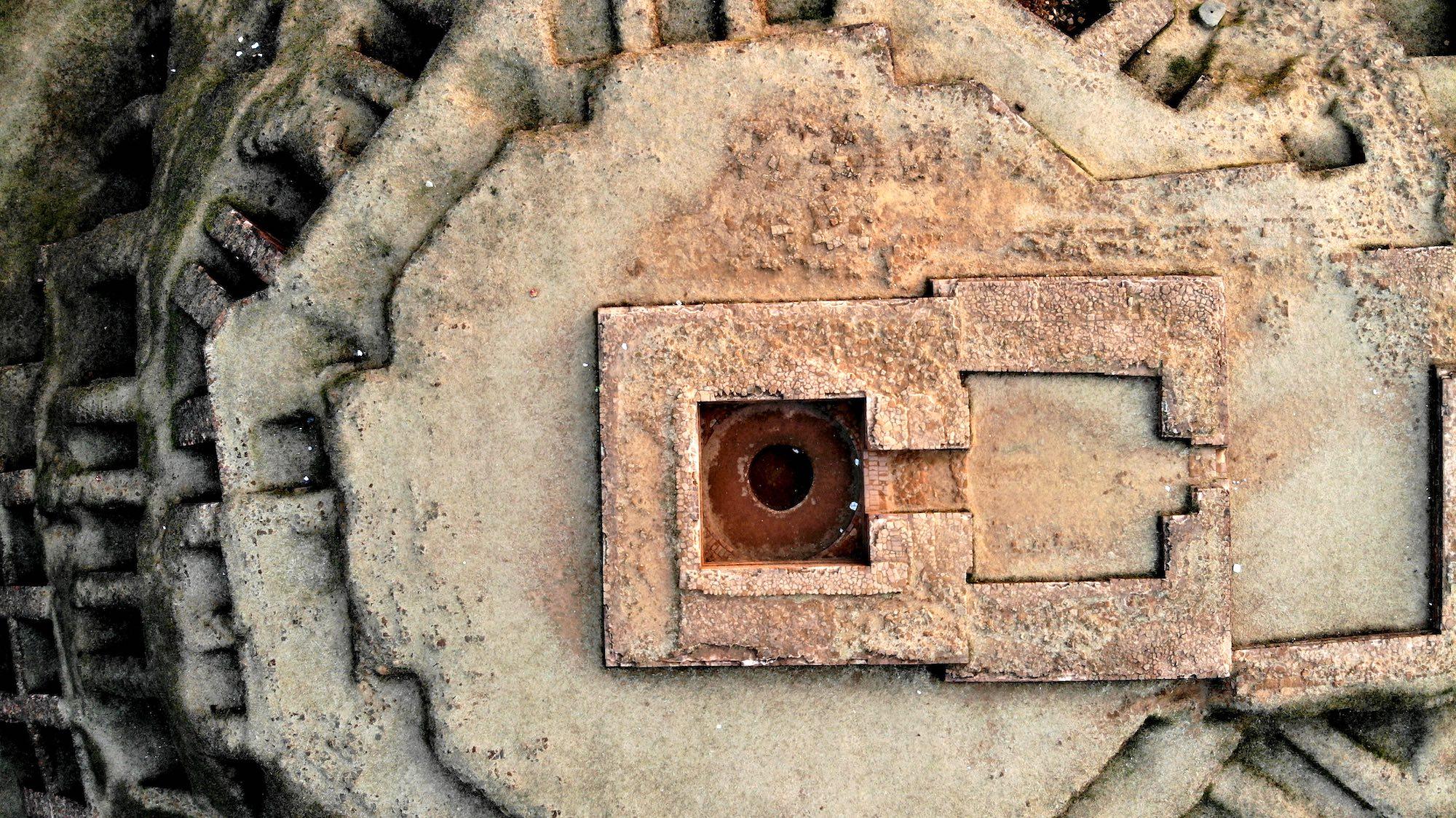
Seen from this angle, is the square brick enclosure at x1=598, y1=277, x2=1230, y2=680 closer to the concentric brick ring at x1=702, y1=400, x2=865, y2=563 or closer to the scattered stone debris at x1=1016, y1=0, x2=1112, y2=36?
the concentric brick ring at x1=702, y1=400, x2=865, y2=563

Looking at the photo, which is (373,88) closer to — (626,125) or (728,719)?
(626,125)

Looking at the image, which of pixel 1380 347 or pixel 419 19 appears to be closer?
pixel 1380 347

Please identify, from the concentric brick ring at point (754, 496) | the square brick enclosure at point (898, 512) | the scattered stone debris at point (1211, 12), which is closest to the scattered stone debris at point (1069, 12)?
the scattered stone debris at point (1211, 12)

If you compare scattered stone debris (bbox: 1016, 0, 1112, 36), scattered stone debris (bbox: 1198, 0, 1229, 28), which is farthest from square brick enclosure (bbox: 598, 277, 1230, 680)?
scattered stone debris (bbox: 1016, 0, 1112, 36)

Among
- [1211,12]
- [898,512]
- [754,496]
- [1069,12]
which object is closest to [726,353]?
[754,496]

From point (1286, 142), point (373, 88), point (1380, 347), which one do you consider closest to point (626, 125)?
point (373, 88)

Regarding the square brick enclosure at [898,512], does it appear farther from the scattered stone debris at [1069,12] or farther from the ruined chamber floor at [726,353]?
the scattered stone debris at [1069,12]

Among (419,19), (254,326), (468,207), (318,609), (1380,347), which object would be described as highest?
(419,19)

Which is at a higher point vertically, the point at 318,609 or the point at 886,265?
the point at 886,265
